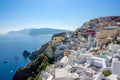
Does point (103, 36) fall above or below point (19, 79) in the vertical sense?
above

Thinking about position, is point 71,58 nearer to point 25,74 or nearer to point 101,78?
point 101,78

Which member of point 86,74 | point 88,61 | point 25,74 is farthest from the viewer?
point 25,74

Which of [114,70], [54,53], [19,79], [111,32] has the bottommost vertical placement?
[19,79]

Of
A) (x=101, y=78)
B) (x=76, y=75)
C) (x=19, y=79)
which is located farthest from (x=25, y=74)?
(x=101, y=78)

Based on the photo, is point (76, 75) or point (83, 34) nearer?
point (76, 75)

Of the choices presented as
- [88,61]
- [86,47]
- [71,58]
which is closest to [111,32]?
[86,47]

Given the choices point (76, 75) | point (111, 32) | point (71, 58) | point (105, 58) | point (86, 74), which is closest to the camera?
point (86, 74)

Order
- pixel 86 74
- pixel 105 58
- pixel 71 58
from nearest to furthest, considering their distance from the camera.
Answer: pixel 86 74 < pixel 105 58 < pixel 71 58

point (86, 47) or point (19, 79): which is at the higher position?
point (86, 47)

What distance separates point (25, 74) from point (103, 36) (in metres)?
15.8

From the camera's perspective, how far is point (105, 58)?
17484 mm

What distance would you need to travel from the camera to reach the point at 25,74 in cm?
3216

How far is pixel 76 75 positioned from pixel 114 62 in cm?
391

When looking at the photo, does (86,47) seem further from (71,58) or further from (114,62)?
(114,62)
